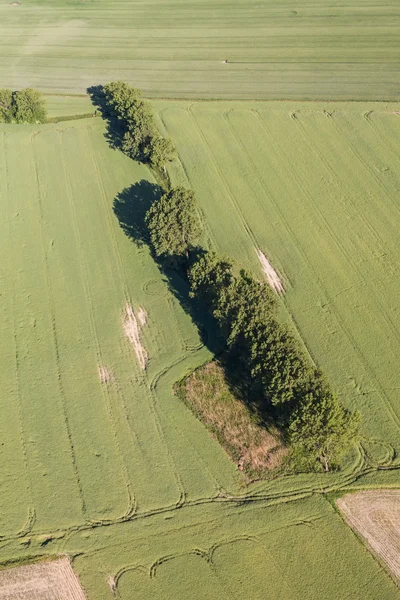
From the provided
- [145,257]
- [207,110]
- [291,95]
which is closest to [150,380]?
Answer: [145,257]

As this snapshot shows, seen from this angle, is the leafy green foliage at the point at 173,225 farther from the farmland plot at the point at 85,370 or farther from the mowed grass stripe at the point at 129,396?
the mowed grass stripe at the point at 129,396

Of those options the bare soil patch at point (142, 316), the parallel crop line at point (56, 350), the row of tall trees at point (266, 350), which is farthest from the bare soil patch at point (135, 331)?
the parallel crop line at point (56, 350)

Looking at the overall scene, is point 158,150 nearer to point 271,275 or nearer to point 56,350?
point 271,275

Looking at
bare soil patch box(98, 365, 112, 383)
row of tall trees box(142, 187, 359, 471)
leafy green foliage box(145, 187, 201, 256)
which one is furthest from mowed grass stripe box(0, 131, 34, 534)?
row of tall trees box(142, 187, 359, 471)

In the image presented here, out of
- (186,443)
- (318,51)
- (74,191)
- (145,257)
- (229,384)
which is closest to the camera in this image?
(186,443)

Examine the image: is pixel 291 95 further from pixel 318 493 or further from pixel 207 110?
pixel 318 493

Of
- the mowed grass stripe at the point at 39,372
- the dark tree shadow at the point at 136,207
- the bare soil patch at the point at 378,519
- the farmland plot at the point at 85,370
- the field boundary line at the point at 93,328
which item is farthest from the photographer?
the dark tree shadow at the point at 136,207
